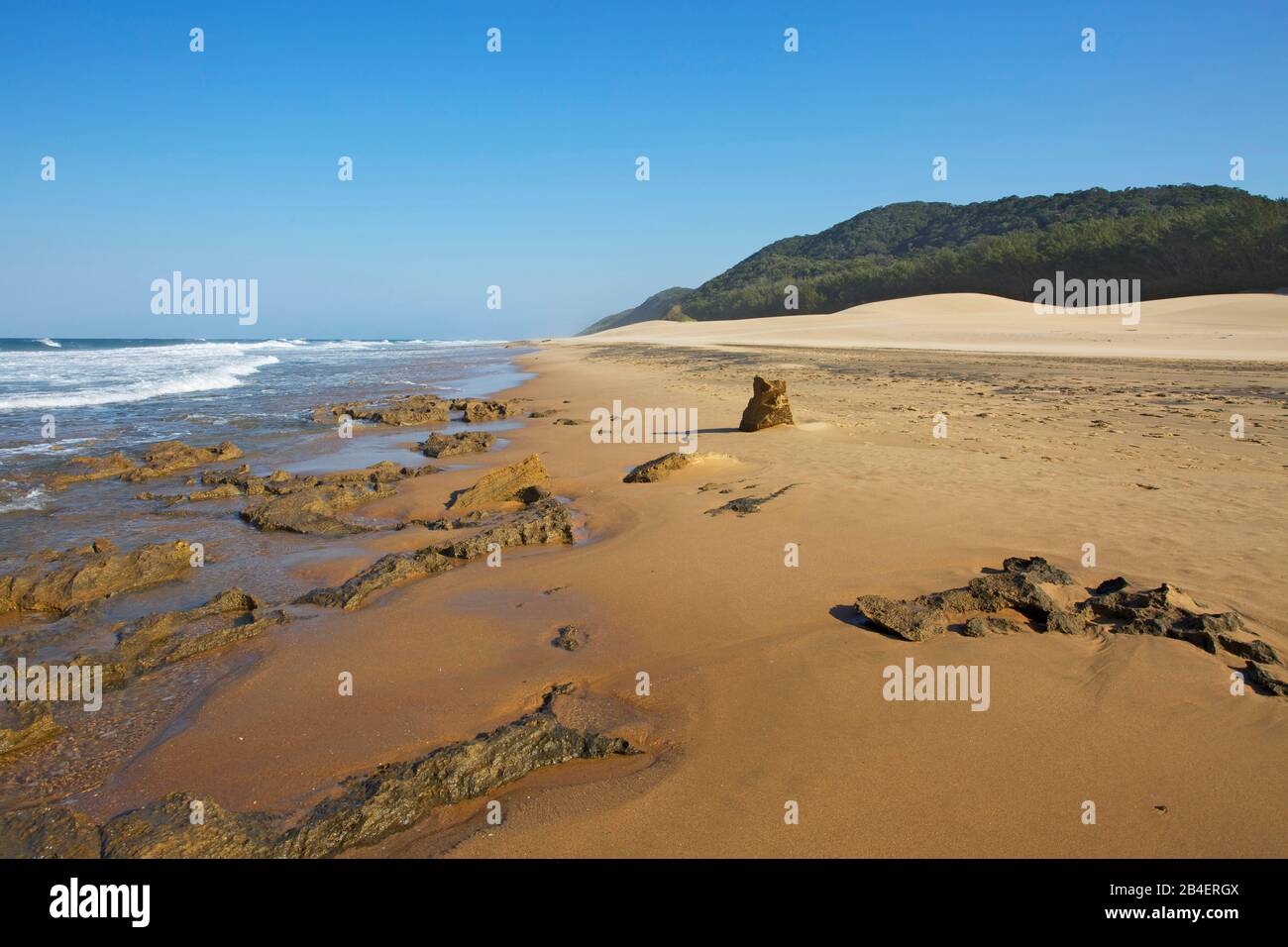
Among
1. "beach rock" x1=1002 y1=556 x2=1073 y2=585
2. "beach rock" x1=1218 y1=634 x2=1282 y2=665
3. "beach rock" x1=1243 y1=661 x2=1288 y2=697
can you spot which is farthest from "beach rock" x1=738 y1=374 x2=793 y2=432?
"beach rock" x1=1243 y1=661 x2=1288 y2=697

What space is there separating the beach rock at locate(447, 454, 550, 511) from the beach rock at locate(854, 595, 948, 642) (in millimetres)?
4493

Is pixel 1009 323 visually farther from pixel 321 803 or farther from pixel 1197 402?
pixel 321 803

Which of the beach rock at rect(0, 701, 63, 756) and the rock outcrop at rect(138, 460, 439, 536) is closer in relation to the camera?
the beach rock at rect(0, 701, 63, 756)

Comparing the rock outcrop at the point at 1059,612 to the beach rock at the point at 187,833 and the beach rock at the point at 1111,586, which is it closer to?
the beach rock at the point at 1111,586

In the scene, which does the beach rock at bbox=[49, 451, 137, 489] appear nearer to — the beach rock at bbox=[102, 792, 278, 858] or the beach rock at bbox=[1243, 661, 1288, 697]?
the beach rock at bbox=[102, 792, 278, 858]

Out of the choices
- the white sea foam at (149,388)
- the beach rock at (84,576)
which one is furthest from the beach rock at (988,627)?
the white sea foam at (149,388)

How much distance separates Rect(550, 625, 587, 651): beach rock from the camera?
14.4 ft

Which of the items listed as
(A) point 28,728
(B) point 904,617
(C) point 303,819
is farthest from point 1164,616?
(A) point 28,728

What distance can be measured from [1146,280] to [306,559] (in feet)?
186

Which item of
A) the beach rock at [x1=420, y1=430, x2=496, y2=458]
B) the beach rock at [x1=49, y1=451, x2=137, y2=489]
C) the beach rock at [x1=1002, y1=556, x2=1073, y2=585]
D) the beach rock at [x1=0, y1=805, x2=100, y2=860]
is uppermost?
the beach rock at [x1=420, y1=430, x2=496, y2=458]

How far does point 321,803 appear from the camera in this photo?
2.89m

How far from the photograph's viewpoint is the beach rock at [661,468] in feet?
27.3

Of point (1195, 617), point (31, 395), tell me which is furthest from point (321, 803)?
point (31, 395)

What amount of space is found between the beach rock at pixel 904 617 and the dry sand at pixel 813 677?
120mm
